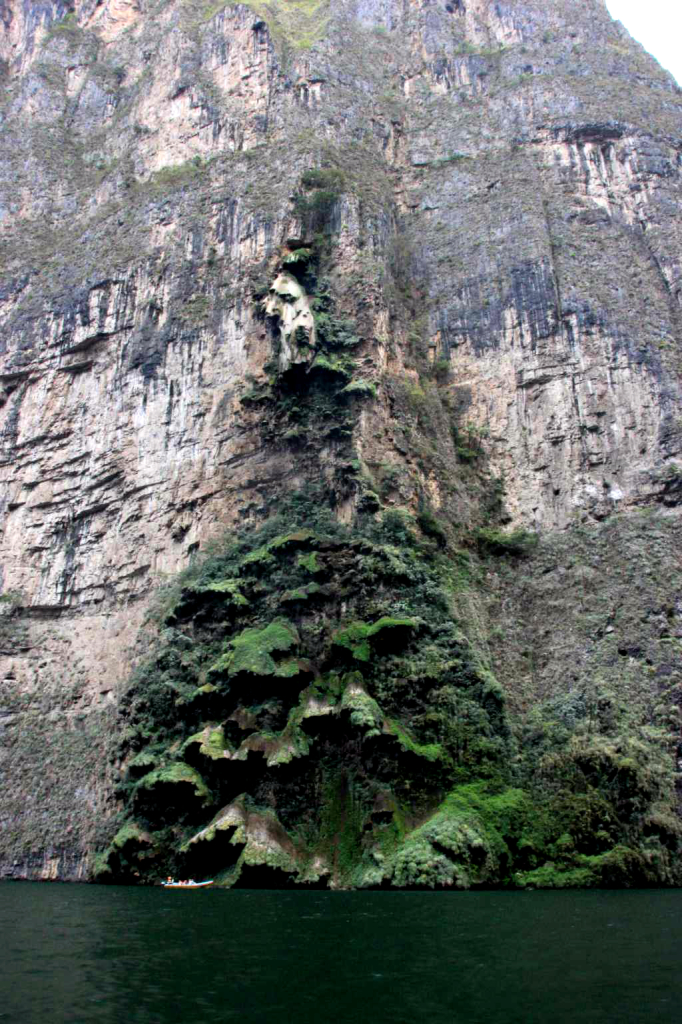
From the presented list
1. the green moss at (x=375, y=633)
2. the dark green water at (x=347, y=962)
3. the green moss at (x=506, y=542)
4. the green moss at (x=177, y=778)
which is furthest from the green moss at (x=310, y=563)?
the dark green water at (x=347, y=962)

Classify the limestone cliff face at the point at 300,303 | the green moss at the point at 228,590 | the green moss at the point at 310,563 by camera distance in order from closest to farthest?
the green moss at the point at 310,563 < the green moss at the point at 228,590 < the limestone cliff face at the point at 300,303

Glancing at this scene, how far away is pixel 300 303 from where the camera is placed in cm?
4766

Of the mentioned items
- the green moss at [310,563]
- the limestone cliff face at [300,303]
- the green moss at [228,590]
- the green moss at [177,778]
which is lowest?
the green moss at [177,778]

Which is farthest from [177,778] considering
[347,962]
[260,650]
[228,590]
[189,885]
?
[347,962]

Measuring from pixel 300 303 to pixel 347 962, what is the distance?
121ft

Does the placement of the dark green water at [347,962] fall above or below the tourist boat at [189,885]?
below

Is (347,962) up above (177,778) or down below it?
below

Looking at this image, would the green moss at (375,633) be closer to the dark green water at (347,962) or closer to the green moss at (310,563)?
the green moss at (310,563)

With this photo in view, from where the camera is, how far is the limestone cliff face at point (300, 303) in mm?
44688

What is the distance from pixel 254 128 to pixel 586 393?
28231 millimetres

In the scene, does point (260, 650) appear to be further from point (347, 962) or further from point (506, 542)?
point (347, 962)

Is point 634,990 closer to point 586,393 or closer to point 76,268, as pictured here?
point 586,393

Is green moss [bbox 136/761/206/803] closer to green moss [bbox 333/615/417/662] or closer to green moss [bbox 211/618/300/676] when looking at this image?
green moss [bbox 211/618/300/676]

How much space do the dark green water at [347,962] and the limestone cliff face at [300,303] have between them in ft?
63.4
